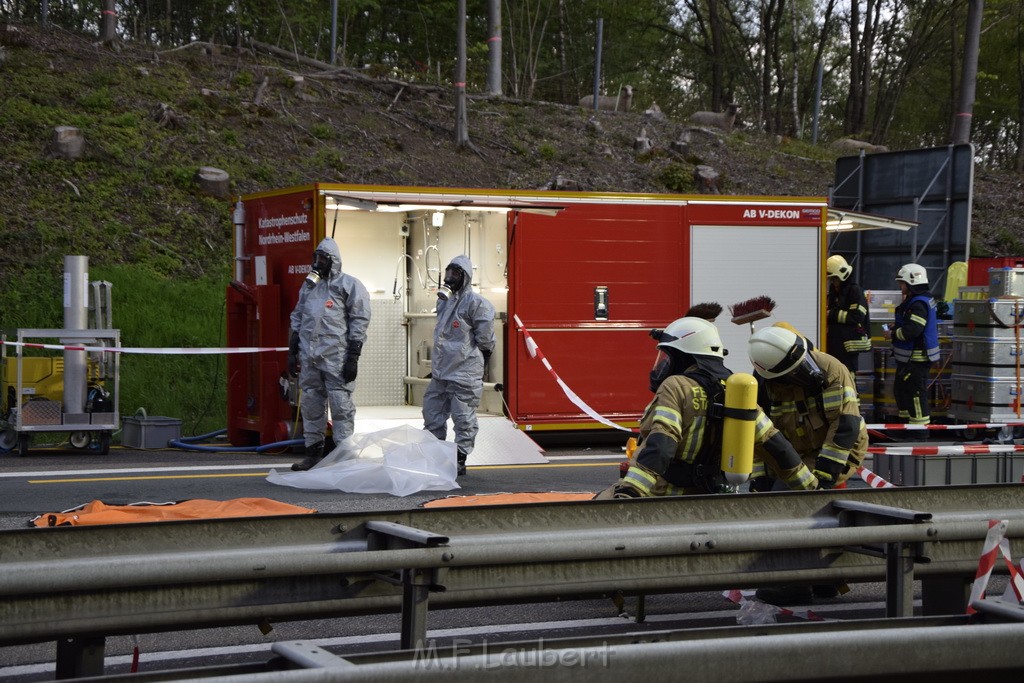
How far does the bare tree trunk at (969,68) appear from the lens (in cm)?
2394

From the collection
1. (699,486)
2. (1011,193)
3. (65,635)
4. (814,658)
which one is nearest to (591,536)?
(814,658)

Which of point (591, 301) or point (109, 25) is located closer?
point (591, 301)

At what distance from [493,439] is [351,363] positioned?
1.85 meters

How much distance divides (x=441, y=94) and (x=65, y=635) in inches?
947

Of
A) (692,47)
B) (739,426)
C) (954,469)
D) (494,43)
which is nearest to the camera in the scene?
(739,426)

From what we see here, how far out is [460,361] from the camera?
415 inches

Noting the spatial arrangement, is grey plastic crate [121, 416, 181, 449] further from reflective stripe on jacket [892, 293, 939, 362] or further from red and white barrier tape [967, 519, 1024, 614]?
red and white barrier tape [967, 519, 1024, 614]

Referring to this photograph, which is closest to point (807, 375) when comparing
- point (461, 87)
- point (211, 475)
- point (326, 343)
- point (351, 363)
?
point (351, 363)

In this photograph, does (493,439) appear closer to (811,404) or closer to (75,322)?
(75,322)

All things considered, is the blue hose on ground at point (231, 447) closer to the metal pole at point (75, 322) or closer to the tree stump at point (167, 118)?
the metal pole at point (75, 322)

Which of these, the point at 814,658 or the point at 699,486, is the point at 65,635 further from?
the point at 699,486

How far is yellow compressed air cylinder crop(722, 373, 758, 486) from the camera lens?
5.12m

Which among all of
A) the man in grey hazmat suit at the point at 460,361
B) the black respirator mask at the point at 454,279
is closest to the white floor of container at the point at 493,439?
the man in grey hazmat suit at the point at 460,361

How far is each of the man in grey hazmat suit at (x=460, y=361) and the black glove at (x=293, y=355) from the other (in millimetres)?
1263
